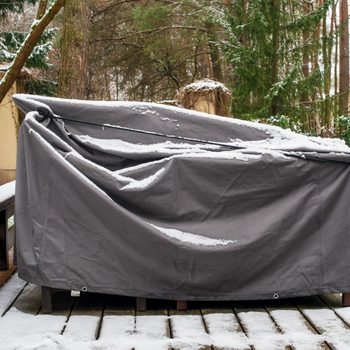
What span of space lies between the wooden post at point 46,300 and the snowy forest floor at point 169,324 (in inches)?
1.5

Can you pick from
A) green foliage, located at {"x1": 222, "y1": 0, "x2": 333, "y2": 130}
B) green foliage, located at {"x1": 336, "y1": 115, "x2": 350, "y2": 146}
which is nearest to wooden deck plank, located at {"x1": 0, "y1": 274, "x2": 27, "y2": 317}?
green foliage, located at {"x1": 336, "y1": 115, "x2": 350, "y2": 146}

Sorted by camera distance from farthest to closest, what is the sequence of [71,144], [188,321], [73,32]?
[73,32], [71,144], [188,321]

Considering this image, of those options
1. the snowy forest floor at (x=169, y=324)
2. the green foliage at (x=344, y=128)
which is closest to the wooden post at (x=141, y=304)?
the snowy forest floor at (x=169, y=324)

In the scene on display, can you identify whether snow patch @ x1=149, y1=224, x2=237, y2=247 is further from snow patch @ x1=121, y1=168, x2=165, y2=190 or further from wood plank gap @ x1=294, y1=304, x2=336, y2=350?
wood plank gap @ x1=294, y1=304, x2=336, y2=350

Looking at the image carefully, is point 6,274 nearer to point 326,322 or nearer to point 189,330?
point 189,330

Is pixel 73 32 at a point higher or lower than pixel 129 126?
higher

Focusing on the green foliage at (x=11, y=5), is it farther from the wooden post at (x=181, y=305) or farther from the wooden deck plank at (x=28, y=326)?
the wooden post at (x=181, y=305)

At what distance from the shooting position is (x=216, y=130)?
4297 mm

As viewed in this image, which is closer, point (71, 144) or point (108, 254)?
point (108, 254)

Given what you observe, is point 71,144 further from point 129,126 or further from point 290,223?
point 290,223

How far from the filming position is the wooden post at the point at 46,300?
3.93 m

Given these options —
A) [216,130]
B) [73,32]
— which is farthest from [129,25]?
[216,130]

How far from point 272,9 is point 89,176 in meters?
9.26

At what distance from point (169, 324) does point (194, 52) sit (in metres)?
17.3
